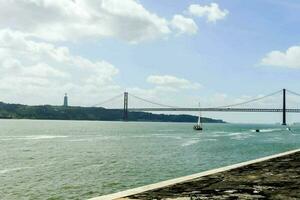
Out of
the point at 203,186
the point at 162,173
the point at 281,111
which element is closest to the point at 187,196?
the point at 203,186

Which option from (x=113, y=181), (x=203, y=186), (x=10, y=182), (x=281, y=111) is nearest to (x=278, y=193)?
(x=203, y=186)

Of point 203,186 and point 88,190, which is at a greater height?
point 203,186

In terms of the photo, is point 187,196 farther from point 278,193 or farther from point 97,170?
point 97,170

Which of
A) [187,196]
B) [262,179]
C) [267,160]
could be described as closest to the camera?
[187,196]

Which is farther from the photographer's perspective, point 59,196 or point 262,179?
point 59,196

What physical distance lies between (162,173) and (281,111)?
14263 centimetres

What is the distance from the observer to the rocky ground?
8.44 meters

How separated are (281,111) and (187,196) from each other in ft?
531

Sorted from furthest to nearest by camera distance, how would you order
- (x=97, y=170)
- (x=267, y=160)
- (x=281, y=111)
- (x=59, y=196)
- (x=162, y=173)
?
1. (x=281, y=111)
2. (x=97, y=170)
3. (x=162, y=173)
4. (x=59, y=196)
5. (x=267, y=160)

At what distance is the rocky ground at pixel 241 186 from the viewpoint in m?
8.44

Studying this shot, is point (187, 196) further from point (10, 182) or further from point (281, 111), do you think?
point (281, 111)

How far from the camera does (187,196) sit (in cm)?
841

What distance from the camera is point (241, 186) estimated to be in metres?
9.55

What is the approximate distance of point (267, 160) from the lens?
14883 mm
